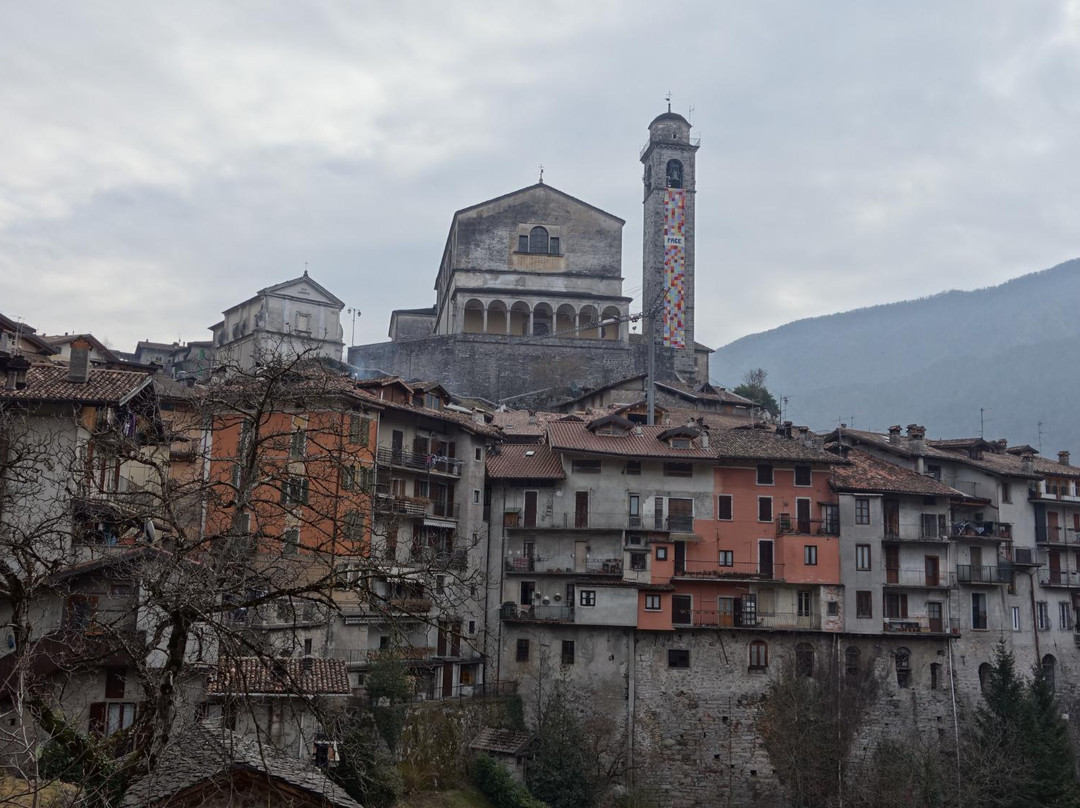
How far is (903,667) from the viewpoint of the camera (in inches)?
2042

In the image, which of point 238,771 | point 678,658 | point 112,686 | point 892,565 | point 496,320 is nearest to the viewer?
point 238,771

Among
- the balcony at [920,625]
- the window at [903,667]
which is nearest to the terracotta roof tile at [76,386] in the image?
the balcony at [920,625]

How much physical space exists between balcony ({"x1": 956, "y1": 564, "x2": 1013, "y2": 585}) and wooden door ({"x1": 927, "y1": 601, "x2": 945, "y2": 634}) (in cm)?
196

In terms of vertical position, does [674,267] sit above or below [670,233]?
below

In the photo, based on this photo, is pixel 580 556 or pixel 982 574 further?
pixel 982 574

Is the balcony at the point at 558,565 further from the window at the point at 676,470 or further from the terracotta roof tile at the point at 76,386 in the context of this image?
the terracotta roof tile at the point at 76,386

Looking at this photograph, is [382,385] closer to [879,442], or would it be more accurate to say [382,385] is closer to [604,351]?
[879,442]

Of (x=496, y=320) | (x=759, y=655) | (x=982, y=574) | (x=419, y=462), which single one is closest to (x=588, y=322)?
(x=496, y=320)

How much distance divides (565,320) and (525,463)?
35876mm

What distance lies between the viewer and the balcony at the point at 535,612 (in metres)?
49.8

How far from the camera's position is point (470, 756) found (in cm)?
4438

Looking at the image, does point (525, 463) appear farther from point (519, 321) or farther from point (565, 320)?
point (519, 321)

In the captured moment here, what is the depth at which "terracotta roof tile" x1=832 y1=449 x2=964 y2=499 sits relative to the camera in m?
53.9

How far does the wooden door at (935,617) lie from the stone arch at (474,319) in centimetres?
4397
